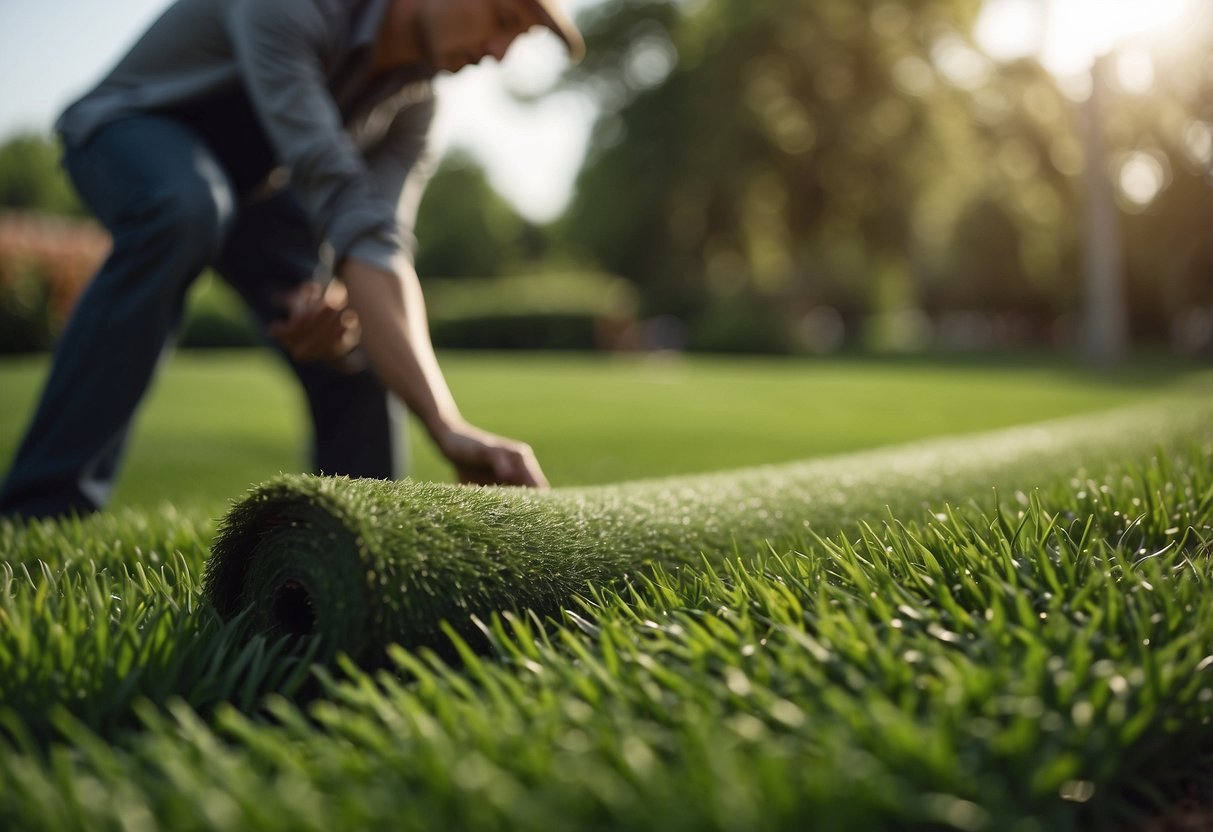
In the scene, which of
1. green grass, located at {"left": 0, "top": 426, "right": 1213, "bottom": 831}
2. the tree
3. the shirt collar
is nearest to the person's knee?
the shirt collar

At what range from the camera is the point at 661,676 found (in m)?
1.13

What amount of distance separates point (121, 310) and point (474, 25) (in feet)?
3.74

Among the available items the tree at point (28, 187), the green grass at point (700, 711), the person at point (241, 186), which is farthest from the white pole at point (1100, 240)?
the tree at point (28, 187)

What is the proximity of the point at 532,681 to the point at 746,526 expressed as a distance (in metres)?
0.87

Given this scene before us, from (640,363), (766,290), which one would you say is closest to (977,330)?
(766,290)

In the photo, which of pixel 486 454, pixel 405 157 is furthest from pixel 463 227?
pixel 486 454

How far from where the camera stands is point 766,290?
3309cm

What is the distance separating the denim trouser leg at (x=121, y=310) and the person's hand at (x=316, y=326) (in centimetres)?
29

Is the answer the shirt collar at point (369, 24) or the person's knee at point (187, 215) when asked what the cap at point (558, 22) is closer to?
the shirt collar at point (369, 24)

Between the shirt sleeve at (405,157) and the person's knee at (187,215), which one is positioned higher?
the shirt sleeve at (405,157)

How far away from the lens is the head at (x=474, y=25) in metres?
2.43

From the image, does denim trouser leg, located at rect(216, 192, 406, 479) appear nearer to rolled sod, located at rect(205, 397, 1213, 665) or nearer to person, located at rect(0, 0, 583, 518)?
person, located at rect(0, 0, 583, 518)

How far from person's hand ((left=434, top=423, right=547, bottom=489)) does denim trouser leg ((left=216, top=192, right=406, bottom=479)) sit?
96cm

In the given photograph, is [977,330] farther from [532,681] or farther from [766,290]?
[532,681]
